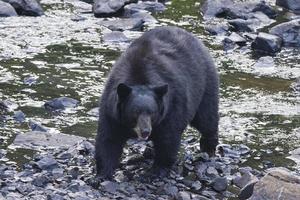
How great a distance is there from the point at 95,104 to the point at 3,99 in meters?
1.24

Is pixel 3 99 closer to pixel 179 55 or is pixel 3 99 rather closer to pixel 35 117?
pixel 35 117

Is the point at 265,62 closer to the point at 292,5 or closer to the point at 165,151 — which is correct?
the point at 292,5

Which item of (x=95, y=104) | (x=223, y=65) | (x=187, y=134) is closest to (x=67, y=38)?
(x=223, y=65)

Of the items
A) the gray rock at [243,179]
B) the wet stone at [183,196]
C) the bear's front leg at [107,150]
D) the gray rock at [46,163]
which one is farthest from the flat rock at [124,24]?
the wet stone at [183,196]

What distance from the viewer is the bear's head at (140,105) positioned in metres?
8.62

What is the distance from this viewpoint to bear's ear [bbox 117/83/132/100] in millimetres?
8562

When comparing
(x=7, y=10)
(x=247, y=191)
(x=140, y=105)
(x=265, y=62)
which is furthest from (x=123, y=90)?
(x=7, y=10)

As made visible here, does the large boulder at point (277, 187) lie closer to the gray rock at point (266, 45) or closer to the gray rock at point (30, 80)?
the gray rock at point (30, 80)

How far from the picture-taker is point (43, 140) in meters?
10.5

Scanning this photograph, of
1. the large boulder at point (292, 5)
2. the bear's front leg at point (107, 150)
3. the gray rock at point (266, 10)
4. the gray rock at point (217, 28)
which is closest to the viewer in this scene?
the bear's front leg at point (107, 150)

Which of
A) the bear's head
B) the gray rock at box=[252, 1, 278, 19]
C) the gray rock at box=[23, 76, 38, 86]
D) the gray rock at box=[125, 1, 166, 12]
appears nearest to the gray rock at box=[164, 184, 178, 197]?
the bear's head

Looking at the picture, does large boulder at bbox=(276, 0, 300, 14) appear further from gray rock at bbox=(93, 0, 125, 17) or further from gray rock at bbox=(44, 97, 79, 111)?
gray rock at bbox=(44, 97, 79, 111)

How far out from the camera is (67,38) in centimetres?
1650

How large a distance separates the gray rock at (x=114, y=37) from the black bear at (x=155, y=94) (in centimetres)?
611
